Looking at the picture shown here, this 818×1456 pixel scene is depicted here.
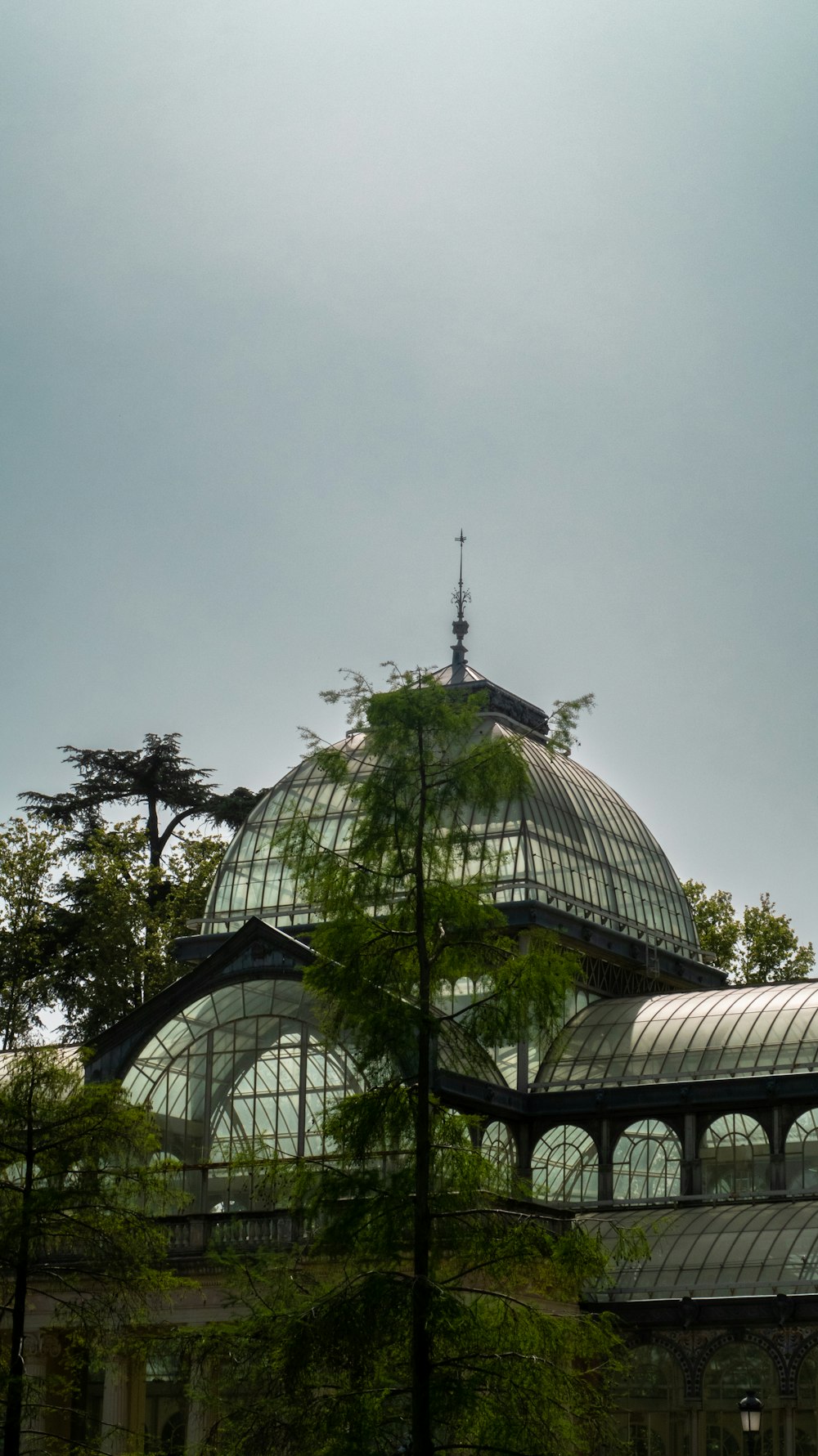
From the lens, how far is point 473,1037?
25328 millimetres

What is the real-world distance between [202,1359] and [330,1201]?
286 cm

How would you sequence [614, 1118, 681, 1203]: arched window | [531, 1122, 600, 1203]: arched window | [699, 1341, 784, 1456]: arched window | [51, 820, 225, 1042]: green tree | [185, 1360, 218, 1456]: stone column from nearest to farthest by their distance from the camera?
[185, 1360, 218, 1456]: stone column → [699, 1341, 784, 1456]: arched window → [614, 1118, 681, 1203]: arched window → [531, 1122, 600, 1203]: arched window → [51, 820, 225, 1042]: green tree

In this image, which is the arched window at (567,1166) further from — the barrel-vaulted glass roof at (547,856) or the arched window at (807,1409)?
the arched window at (807,1409)

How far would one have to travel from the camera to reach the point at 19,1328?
28828 mm

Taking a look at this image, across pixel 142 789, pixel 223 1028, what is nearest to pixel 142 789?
pixel 142 789

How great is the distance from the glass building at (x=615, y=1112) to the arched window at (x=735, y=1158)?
40 mm

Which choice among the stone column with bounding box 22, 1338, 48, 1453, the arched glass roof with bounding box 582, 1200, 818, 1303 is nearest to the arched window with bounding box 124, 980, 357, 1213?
the stone column with bounding box 22, 1338, 48, 1453

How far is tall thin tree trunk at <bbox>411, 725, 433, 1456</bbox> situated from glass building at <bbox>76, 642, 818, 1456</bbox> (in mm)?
11816

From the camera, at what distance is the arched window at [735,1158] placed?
44219mm

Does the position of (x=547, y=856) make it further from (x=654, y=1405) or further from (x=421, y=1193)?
(x=421, y=1193)

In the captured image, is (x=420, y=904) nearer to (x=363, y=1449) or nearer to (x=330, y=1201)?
(x=330, y=1201)

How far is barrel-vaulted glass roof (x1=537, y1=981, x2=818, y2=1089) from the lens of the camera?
45.6m

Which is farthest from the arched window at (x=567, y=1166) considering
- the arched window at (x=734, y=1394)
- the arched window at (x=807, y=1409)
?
the arched window at (x=807, y=1409)

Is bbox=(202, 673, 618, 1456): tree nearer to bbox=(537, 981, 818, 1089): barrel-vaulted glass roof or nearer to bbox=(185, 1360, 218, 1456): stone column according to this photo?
bbox=(185, 1360, 218, 1456): stone column
